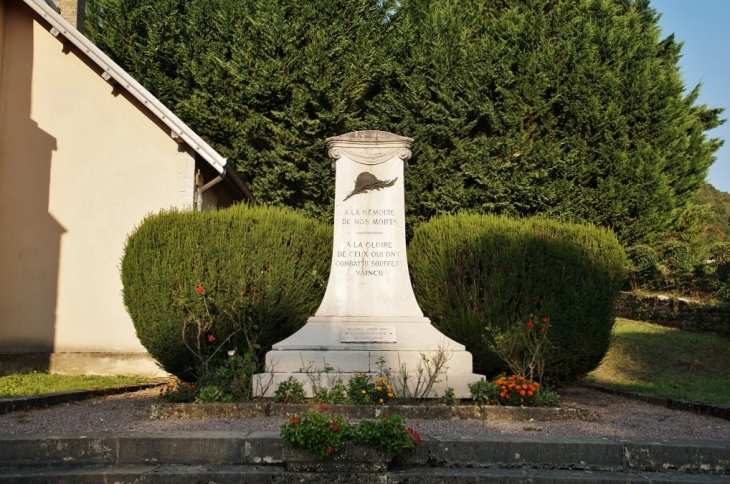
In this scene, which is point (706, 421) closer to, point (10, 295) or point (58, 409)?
point (58, 409)

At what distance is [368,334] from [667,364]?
8557 millimetres

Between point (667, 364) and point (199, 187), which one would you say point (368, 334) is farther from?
point (667, 364)

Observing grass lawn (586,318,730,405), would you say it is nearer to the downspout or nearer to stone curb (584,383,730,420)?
stone curb (584,383,730,420)

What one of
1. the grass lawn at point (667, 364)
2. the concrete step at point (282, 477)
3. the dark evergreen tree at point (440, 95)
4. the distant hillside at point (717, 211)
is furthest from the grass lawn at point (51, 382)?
the distant hillside at point (717, 211)

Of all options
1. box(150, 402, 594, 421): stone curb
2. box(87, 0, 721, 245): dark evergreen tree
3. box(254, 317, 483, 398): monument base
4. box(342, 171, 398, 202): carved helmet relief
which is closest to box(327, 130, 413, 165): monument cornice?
box(342, 171, 398, 202): carved helmet relief

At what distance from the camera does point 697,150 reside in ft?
69.4

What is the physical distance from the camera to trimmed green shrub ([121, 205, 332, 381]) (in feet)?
32.1

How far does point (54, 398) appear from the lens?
909 cm

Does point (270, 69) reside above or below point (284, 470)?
above

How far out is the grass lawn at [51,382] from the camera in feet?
33.9

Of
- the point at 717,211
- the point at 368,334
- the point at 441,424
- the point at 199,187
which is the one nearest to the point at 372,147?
the point at 368,334

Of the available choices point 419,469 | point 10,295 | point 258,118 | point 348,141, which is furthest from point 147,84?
point 419,469

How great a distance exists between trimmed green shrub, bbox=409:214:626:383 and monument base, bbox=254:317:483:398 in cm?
104

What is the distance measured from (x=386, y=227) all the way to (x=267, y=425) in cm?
323
